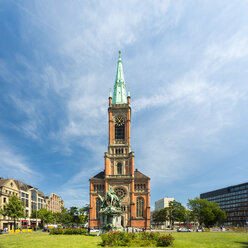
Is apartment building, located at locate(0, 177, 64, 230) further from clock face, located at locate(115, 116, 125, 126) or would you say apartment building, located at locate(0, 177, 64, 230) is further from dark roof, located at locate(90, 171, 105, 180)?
clock face, located at locate(115, 116, 125, 126)

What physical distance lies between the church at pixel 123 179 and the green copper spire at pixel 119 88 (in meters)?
4.01

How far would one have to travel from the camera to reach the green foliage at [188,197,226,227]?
8344cm

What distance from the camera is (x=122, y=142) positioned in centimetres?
8800

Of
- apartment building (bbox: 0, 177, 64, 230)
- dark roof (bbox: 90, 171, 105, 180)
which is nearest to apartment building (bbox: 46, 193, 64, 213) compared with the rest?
apartment building (bbox: 0, 177, 64, 230)

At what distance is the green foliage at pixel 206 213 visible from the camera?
83438 millimetres

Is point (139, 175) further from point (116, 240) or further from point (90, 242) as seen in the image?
point (116, 240)

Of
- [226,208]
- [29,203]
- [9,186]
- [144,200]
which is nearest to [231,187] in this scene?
[226,208]

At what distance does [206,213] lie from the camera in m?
83.4

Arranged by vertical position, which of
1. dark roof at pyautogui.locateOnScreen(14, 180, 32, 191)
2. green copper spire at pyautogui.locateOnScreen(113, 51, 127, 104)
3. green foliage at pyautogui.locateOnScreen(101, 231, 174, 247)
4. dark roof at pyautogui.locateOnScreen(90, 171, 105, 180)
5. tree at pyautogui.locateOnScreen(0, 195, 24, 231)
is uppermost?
green copper spire at pyautogui.locateOnScreen(113, 51, 127, 104)

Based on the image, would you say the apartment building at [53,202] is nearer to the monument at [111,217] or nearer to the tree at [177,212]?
the tree at [177,212]

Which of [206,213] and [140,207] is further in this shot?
[206,213]

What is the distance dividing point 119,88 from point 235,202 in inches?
3879

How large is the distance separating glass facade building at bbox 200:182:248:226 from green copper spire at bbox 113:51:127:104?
89277 millimetres

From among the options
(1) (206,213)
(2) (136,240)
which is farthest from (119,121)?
(2) (136,240)
